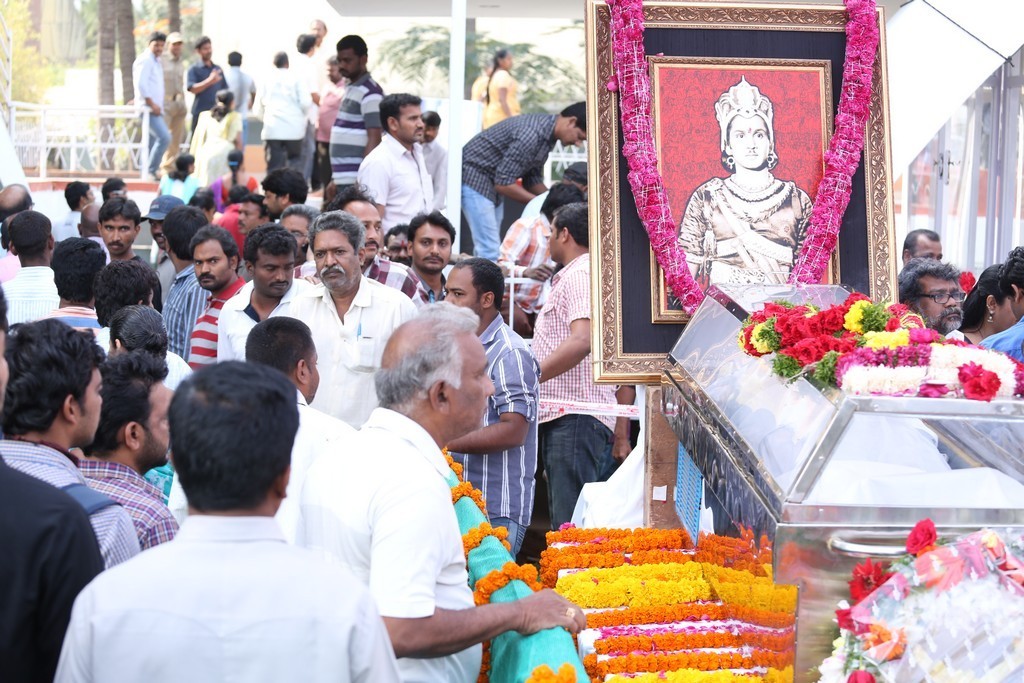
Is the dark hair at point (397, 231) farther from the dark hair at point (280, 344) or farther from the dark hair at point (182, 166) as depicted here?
the dark hair at point (182, 166)

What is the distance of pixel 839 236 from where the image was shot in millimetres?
5031

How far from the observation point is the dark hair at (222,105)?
563 inches

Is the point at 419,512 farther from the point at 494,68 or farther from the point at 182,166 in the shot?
the point at 494,68

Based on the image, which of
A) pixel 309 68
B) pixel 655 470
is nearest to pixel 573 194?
pixel 655 470

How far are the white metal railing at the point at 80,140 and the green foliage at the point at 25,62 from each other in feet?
15.6

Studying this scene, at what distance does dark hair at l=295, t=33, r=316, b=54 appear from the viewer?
13.4 metres

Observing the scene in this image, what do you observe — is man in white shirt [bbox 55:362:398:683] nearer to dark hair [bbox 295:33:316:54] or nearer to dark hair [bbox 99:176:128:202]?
dark hair [bbox 99:176:128:202]

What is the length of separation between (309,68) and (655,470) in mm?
10049

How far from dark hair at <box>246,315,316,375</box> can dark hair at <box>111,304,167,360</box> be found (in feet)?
1.78

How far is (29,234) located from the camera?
21.3 feet

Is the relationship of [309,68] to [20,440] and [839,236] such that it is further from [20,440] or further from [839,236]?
[20,440]

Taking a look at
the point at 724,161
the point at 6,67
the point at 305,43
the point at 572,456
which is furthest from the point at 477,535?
the point at 6,67

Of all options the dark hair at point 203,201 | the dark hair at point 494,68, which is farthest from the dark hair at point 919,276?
the dark hair at point 494,68

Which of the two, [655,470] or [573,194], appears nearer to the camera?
[655,470]
